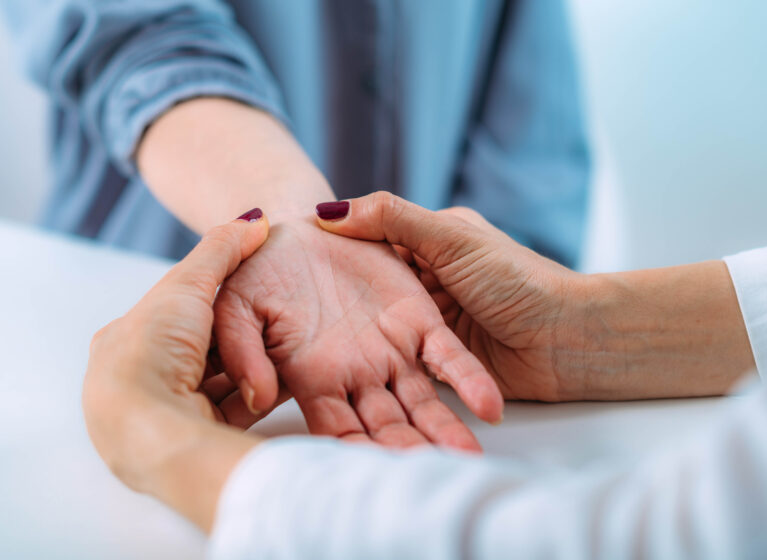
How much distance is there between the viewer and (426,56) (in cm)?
104

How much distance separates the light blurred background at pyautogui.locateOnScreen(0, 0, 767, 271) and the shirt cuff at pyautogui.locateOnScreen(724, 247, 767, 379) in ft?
2.90

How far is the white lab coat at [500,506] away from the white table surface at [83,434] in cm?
13

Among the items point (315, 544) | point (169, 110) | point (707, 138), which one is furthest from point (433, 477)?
point (707, 138)

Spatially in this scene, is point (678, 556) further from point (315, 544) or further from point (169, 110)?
point (169, 110)

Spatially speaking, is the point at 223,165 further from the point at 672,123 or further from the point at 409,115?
the point at 672,123

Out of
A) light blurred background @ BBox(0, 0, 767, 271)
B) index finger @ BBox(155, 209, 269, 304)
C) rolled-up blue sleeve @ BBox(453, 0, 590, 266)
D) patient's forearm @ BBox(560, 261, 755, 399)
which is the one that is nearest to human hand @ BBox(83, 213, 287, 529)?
index finger @ BBox(155, 209, 269, 304)

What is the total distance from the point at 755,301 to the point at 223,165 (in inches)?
23.3

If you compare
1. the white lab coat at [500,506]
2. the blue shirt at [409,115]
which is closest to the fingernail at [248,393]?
the white lab coat at [500,506]

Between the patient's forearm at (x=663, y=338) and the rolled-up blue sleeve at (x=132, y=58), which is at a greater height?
the rolled-up blue sleeve at (x=132, y=58)

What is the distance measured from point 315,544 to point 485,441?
9.1 inches

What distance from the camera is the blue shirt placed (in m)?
0.99

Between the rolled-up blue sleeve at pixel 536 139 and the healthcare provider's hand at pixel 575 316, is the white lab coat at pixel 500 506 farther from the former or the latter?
the rolled-up blue sleeve at pixel 536 139

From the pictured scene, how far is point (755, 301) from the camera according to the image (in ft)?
1.80

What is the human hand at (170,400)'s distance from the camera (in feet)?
1.09
